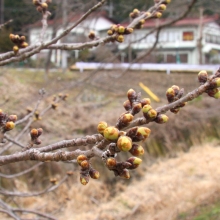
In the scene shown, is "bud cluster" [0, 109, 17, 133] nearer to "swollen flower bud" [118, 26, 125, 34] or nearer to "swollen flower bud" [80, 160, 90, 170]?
"swollen flower bud" [80, 160, 90, 170]

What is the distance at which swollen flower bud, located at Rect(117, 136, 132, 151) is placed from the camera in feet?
2.41

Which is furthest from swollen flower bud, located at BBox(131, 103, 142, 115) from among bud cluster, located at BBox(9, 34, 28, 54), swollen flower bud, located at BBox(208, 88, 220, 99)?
bud cluster, located at BBox(9, 34, 28, 54)

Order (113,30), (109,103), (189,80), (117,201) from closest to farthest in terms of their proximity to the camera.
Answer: (113,30) < (117,201) < (109,103) < (189,80)

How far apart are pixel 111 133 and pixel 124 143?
1.7 inches

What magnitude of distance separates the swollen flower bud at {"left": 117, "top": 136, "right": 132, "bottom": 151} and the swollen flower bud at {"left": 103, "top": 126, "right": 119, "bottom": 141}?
2 cm

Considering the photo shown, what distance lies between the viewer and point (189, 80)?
15742 millimetres

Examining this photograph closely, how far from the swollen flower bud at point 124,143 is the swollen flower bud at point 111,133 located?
0.02 metres

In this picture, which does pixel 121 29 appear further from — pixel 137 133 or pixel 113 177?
pixel 113 177

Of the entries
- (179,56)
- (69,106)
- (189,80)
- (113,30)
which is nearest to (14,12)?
(69,106)

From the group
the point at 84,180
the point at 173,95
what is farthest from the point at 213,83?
the point at 84,180

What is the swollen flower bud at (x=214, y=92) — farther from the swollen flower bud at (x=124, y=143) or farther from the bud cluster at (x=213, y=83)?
the swollen flower bud at (x=124, y=143)

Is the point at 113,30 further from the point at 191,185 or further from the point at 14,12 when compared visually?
the point at 14,12

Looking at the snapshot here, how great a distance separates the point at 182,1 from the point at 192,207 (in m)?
4.66

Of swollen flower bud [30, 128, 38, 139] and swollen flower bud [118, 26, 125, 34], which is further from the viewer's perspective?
swollen flower bud [118, 26, 125, 34]
